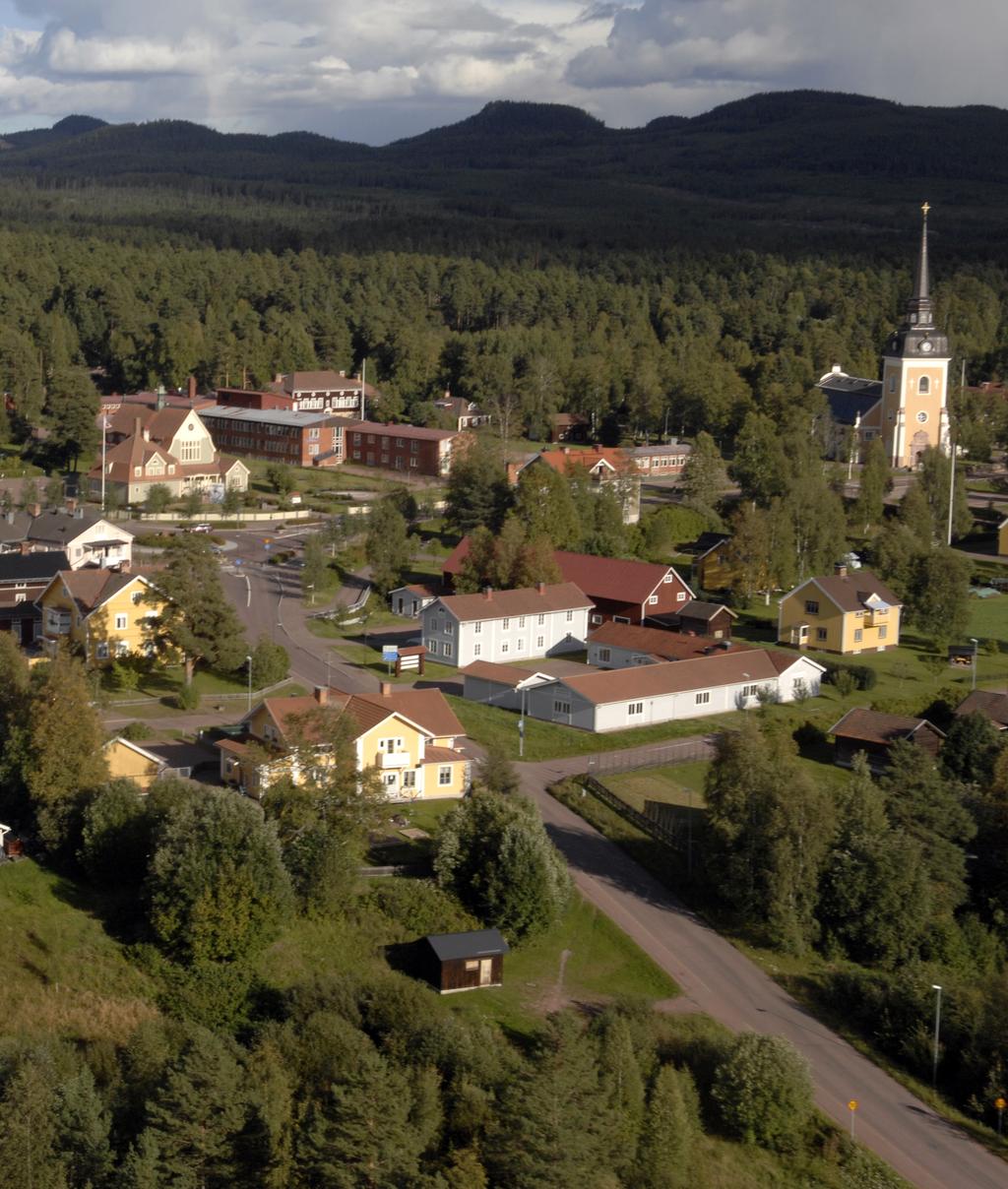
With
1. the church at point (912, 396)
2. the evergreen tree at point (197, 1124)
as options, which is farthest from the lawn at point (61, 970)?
the church at point (912, 396)

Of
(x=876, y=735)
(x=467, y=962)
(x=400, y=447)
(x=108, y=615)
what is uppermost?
(x=400, y=447)

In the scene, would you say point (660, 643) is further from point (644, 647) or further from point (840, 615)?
point (840, 615)

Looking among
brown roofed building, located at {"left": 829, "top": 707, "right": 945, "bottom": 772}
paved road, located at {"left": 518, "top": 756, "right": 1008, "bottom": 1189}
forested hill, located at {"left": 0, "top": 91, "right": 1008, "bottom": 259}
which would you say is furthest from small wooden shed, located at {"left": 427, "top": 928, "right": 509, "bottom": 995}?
forested hill, located at {"left": 0, "top": 91, "right": 1008, "bottom": 259}

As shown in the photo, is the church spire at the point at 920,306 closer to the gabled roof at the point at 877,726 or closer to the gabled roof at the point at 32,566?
the gabled roof at the point at 877,726

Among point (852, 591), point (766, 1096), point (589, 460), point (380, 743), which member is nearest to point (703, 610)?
point (852, 591)

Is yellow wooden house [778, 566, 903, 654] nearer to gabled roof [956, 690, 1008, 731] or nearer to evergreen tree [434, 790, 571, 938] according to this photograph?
gabled roof [956, 690, 1008, 731]
